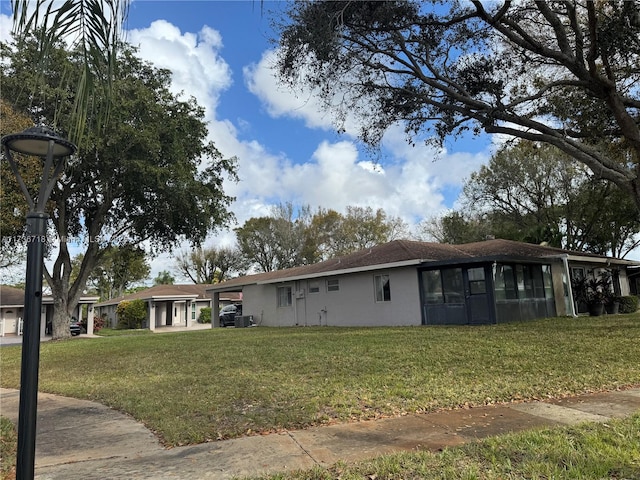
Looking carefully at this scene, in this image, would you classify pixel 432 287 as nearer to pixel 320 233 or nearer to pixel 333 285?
pixel 333 285

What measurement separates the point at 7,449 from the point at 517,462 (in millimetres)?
5069

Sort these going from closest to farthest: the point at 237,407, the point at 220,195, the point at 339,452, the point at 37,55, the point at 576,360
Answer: the point at 37,55, the point at 339,452, the point at 237,407, the point at 576,360, the point at 220,195

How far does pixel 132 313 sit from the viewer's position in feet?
130

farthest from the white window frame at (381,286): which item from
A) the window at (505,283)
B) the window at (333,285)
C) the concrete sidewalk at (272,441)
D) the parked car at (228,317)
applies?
the parked car at (228,317)

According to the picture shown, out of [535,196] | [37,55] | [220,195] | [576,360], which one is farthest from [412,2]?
[535,196]

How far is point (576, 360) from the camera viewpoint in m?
8.97

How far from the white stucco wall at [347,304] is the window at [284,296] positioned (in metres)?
0.25

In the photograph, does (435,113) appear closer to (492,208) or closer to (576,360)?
(576,360)

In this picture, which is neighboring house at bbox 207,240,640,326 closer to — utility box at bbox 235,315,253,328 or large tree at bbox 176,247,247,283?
utility box at bbox 235,315,253,328

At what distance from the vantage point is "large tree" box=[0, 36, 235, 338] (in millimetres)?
19922

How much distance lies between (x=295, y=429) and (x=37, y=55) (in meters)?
4.32

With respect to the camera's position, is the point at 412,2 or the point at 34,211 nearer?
the point at 34,211

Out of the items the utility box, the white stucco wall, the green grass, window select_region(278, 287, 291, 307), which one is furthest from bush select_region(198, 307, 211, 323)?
the green grass

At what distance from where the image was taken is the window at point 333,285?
23.0 m
